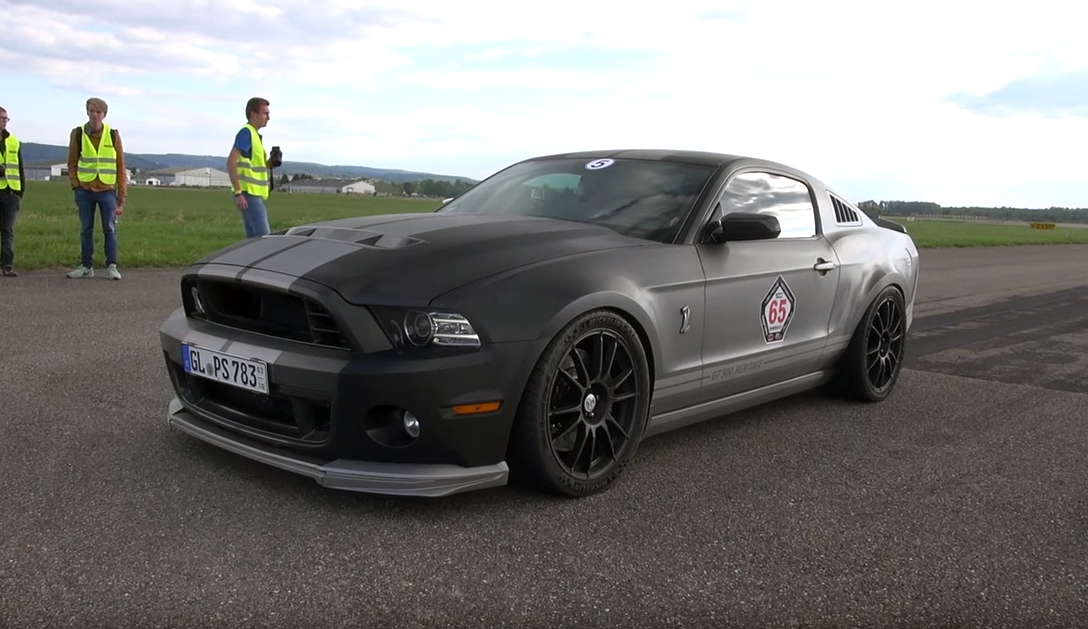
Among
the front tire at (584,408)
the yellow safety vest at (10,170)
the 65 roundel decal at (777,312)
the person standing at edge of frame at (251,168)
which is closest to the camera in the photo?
the front tire at (584,408)

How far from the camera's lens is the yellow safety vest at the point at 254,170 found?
8594 millimetres

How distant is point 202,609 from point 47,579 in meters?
0.50

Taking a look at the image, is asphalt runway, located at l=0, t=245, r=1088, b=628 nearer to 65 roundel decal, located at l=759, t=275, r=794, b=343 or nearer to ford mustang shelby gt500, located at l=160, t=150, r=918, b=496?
ford mustang shelby gt500, located at l=160, t=150, r=918, b=496

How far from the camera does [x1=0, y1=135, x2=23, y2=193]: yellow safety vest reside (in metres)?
9.34

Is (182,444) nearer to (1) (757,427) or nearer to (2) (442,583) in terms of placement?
(2) (442,583)

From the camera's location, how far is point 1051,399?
574cm

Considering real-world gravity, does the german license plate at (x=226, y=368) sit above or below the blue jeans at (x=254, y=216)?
below

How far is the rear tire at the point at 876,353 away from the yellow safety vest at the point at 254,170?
569cm

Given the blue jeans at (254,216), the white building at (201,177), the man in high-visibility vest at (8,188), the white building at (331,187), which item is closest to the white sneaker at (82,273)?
the man in high-visibility vest at (8,188)

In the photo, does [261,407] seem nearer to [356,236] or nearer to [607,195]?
[356,236]

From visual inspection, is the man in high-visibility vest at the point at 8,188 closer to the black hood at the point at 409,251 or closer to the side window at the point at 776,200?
the black hood at the point at 409,251

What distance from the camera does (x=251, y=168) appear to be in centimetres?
866

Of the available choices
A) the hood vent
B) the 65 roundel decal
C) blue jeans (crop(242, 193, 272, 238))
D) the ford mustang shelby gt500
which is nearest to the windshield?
the ford mustang shelby gt500

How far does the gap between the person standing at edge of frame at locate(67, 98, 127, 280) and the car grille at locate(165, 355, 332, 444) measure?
615 cm
